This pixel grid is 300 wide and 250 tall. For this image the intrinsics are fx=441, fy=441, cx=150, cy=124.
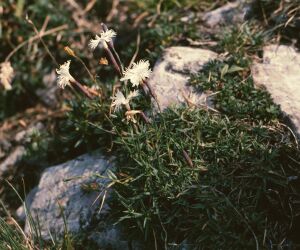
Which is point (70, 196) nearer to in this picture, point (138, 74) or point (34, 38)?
point (138, 74)

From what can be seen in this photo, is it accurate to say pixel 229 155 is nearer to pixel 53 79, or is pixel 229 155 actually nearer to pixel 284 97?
pixel 284 97

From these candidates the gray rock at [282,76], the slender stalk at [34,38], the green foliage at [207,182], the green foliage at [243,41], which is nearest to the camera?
→ the green foliage at [207,182]

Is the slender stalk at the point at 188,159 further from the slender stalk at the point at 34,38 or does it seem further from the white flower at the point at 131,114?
the slender stalk at the point at 34,38

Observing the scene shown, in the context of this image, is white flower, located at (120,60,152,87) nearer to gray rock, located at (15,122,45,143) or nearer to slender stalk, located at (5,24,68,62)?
gray rock, located at (15,122,45,143)

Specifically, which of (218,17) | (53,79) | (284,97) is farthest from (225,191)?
(53,79)

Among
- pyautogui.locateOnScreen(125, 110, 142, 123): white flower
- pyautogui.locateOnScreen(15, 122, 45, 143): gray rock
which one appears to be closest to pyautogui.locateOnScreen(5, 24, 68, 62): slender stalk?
pyautogui.locateOnScreen(15, 122, 45, 143): gray rock

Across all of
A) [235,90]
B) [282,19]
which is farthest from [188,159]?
[282,19]

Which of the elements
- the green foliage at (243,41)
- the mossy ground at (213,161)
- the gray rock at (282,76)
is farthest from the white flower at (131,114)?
the green foliage at (243,41)
